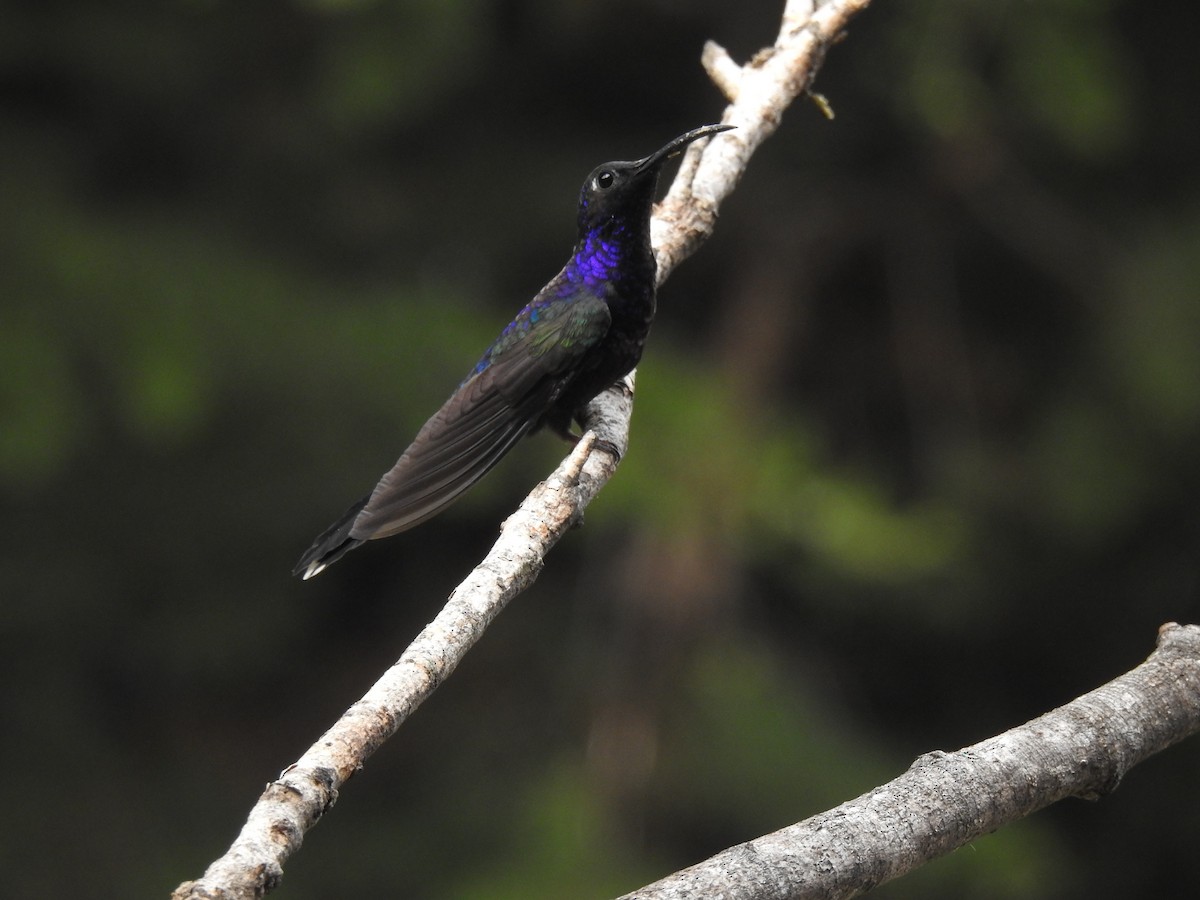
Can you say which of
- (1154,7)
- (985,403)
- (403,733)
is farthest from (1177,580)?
(403,733)

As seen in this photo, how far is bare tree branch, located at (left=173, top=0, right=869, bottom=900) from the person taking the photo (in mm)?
1586

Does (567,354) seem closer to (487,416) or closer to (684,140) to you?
(487,416)

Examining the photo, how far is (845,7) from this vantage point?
12.6 feet

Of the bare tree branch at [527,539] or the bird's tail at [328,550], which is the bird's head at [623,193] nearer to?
the bare tree branch at [527,539]

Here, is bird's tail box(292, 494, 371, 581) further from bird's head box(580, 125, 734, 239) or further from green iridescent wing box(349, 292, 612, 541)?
bird's head box(580, 125, 734, 239)

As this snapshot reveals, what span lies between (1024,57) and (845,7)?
2841 millimetres

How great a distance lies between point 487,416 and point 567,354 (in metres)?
0.27

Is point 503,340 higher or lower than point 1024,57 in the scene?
lower

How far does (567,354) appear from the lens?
3.65m

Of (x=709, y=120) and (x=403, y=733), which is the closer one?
(x=709, y=120)

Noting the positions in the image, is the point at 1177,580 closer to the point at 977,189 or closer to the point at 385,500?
the point at 977,189

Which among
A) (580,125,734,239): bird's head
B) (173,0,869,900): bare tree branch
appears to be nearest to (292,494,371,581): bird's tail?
(173,0,869,900): bare tree branch

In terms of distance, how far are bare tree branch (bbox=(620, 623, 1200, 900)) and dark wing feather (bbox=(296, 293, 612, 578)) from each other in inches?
64.2

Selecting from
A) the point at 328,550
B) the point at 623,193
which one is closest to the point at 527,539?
the point at 328,550
